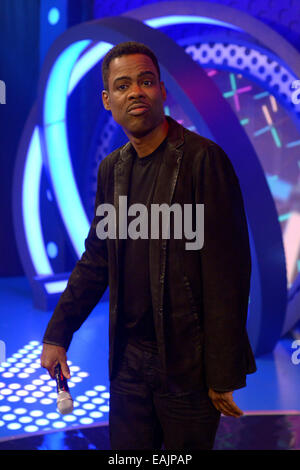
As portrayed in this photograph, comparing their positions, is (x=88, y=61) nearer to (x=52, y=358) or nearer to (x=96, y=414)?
(x=96, y=414)

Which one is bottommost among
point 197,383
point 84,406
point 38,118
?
point 84,406

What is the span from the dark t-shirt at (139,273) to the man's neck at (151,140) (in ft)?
0.04

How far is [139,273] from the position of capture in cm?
144

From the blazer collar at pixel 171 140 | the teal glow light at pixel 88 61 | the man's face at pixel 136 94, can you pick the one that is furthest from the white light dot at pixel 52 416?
the teal glow light at pixel 88 61

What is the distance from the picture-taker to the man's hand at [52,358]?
1.54 metres

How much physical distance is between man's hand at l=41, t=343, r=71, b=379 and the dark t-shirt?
0.21 metres

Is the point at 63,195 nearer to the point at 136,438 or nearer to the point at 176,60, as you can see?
the point at 176,60

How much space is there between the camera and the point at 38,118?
5.05 metres

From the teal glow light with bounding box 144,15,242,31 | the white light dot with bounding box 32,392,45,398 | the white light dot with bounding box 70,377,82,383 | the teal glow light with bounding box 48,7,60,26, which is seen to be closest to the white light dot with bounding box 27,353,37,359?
the white light dot with bounding box 70,377,82,383

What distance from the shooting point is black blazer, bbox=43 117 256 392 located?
1.30 metres

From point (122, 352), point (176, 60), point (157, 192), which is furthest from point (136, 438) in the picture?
point (176, 60)

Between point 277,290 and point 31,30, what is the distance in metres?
4.74

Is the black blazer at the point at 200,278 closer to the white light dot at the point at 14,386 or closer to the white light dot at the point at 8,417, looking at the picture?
the white light dot at the point at 8,417

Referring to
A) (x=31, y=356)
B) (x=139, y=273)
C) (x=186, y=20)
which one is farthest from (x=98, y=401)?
(x=186, y=20)
